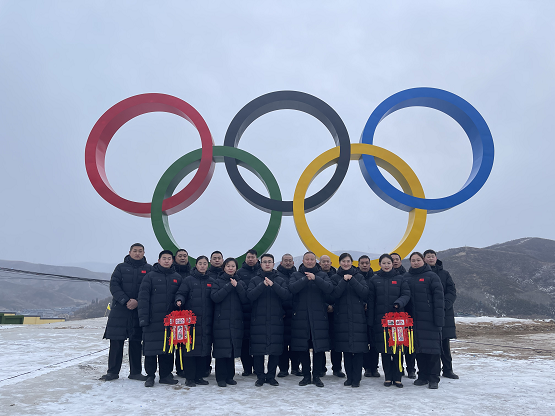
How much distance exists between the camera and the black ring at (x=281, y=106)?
23.9 feet

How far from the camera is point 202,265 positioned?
4723 millimetres

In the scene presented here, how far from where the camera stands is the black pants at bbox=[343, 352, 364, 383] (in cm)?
437

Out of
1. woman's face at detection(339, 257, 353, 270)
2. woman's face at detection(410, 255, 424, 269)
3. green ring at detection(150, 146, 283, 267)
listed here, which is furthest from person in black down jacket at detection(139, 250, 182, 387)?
woman's face at detection(410, 255, 424, 269)

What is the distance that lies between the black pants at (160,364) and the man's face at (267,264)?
162cm

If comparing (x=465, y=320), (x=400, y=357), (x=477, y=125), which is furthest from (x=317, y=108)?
(x=465, y=320)

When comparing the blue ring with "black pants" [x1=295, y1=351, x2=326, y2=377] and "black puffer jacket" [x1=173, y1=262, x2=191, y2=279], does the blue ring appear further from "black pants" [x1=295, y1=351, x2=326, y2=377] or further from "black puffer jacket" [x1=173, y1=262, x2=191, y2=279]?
"black puffer jacket" [x1=173, y1=262, x2=191, y2=279]

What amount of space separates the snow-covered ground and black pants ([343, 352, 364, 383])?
0.17 m

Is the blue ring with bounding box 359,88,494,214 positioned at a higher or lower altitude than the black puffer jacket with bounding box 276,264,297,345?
higher

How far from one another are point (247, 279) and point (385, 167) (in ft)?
13.9

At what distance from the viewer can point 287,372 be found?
16.5ft

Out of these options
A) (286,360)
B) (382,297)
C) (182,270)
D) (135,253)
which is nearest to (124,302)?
(135,253)

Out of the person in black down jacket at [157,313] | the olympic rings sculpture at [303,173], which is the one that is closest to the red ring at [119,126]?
the olympic rings sculpture at [303,173]

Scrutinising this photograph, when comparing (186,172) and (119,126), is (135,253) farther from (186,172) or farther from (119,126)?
(119,126)

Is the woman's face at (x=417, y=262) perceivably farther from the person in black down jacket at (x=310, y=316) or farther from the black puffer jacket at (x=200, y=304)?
the black puffer jacket at (x=200, y=304)
